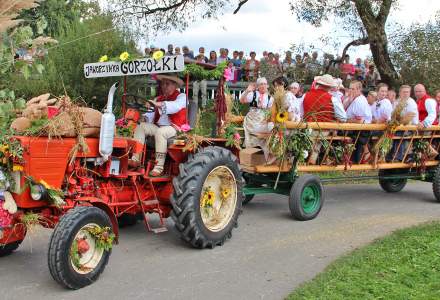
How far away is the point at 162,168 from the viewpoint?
6215mm

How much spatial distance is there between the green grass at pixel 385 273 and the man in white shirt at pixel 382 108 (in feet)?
10.4

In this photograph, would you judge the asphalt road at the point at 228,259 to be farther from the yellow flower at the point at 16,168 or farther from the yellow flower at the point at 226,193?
the yellow flower at the point at 16,168

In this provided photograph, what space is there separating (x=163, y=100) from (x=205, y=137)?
69cm

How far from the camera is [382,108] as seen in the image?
9.48m

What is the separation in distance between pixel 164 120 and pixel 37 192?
211 centimetres

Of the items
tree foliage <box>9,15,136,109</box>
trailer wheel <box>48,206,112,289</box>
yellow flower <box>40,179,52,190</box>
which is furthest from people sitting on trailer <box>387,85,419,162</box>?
tree foliage <box>9,15,136,109</box>

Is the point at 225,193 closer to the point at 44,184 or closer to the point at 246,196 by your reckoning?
the point at 246,196

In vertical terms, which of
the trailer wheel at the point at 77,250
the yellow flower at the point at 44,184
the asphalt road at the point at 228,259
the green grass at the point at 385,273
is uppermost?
the yellow flower at the point at 44,184

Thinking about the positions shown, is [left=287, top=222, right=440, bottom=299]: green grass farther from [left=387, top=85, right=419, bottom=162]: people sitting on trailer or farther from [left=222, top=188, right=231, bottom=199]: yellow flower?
[left=387, top=85, right=419, bottom=162]: people sitting on trailer

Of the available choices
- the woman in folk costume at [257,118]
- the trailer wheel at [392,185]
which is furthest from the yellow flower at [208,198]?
the trailer wheel at [392,185]

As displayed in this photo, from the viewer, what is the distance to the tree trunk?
14.5 m

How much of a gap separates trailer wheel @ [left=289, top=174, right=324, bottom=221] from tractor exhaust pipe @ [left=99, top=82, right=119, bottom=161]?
3.27 m

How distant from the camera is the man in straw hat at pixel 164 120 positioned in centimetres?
611

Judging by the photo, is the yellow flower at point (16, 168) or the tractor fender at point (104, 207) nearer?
the yellow flower at point (16, 168)
